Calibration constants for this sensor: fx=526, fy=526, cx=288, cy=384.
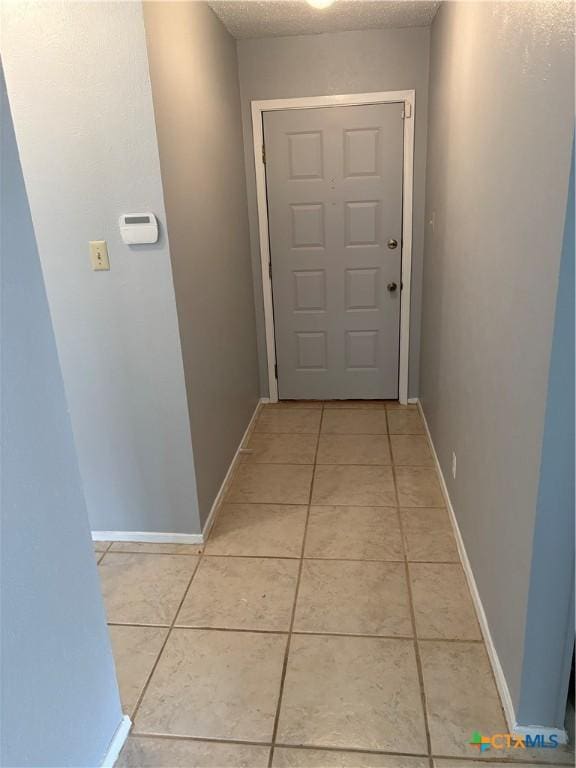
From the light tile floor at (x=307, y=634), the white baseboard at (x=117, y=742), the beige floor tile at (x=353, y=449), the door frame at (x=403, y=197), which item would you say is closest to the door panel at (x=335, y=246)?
the door frame at (x=403, y=197)

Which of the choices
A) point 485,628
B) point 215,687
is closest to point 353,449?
point 485,628

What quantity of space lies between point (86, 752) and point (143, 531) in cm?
113

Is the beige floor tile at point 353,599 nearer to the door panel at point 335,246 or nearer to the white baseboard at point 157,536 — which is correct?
the white baseboard at point 157,536

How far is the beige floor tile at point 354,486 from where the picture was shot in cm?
266

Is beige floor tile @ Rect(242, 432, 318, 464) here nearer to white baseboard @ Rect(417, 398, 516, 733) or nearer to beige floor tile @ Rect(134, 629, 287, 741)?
white baseboard @ Rect(417, 398, 516, 733)

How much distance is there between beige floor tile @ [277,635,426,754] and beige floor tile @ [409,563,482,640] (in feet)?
0.42

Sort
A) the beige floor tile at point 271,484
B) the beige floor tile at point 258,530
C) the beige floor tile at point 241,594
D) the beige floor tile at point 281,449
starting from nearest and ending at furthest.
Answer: the beige floor tile at point 241,594 < the beige floor tile at point 258,530 < the beige floor tile at point 271,484 < the beige floor tile at point 281,449

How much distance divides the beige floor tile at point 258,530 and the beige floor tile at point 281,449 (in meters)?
0.49

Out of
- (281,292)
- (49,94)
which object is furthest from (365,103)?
(49,94)

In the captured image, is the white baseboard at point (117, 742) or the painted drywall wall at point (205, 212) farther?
the painted drywall wall at point (205, 212)

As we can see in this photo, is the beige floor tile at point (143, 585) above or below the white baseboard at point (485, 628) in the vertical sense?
below

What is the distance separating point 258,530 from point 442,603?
88 centimetres

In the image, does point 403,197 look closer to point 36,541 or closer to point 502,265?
point 502,265

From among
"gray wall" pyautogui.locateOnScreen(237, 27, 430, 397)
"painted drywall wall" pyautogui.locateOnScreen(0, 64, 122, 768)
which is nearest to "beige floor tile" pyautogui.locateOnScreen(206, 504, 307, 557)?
"painted drywall wall" pyautogui.locateOnScreen(0, 64, 122, 768)
